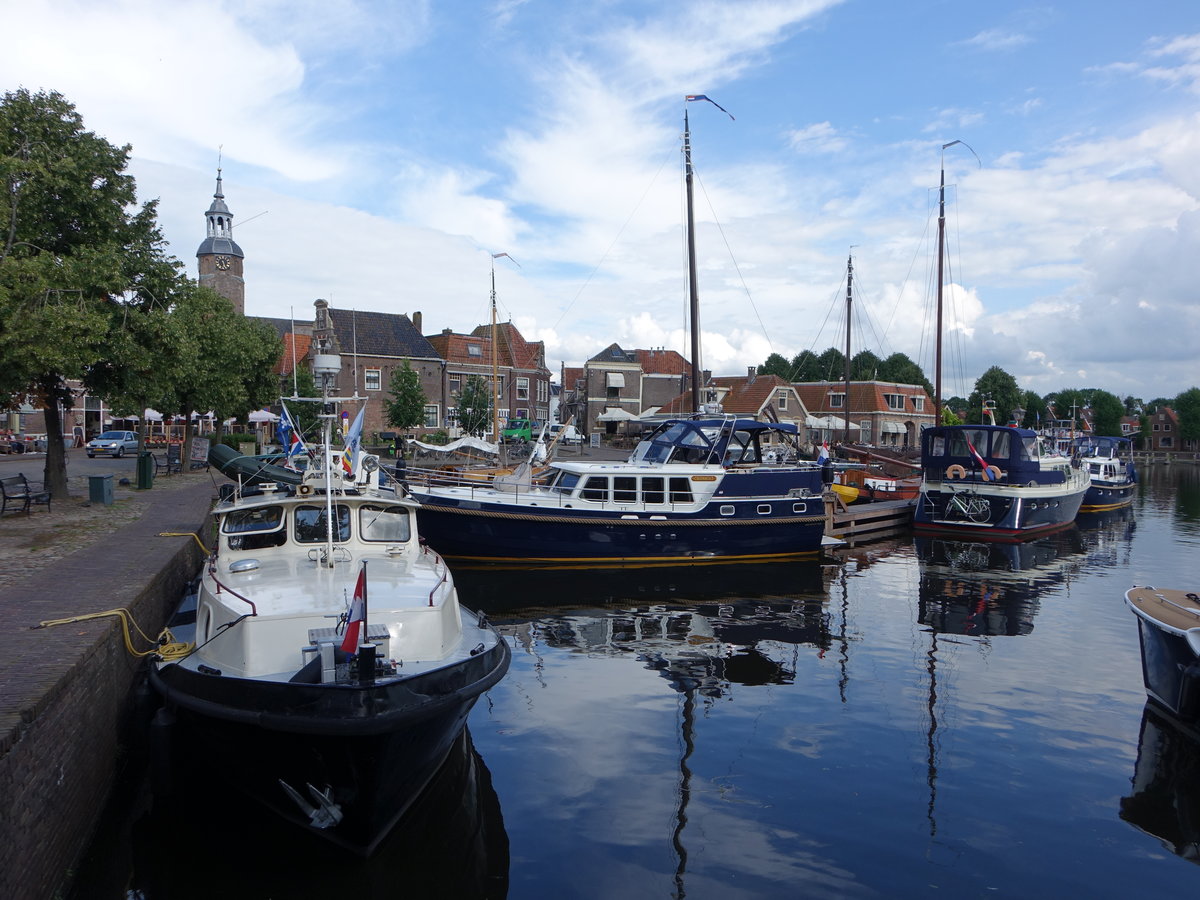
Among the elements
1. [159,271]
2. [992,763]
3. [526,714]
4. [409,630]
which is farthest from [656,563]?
[159,271]

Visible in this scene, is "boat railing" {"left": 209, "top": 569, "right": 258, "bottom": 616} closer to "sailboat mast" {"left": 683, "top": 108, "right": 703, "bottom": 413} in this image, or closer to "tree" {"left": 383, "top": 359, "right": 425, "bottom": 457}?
"sailboat mast" {"left": 683, "top": 108, "right": 703, "bottom": 413}

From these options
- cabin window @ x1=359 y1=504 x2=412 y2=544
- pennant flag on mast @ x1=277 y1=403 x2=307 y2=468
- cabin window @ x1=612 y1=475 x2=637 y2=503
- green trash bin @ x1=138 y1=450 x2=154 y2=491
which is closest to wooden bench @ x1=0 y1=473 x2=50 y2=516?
green trash bin @ x1=138 y1=450 x2=154 y2=491

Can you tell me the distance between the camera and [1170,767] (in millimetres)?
10656

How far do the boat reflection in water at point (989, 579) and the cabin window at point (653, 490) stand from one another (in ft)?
24.0

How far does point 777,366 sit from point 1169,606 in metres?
107

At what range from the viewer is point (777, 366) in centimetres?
11694

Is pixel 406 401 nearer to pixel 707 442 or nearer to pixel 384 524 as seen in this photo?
pixel 707 442

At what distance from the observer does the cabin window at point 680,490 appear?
22.9 metres

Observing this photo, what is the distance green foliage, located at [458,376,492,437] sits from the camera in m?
55.3

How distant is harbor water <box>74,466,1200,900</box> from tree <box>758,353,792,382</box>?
97.8 m

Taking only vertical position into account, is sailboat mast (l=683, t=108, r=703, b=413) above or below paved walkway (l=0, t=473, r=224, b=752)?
above

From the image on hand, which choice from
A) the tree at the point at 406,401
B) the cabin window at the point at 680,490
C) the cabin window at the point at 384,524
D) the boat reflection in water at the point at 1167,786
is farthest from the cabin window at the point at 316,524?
the tree at the point at 406,401

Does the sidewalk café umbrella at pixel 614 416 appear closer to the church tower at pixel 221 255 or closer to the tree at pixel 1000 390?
the church tower at pixel 221 255

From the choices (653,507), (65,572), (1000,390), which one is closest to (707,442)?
(653,507)
